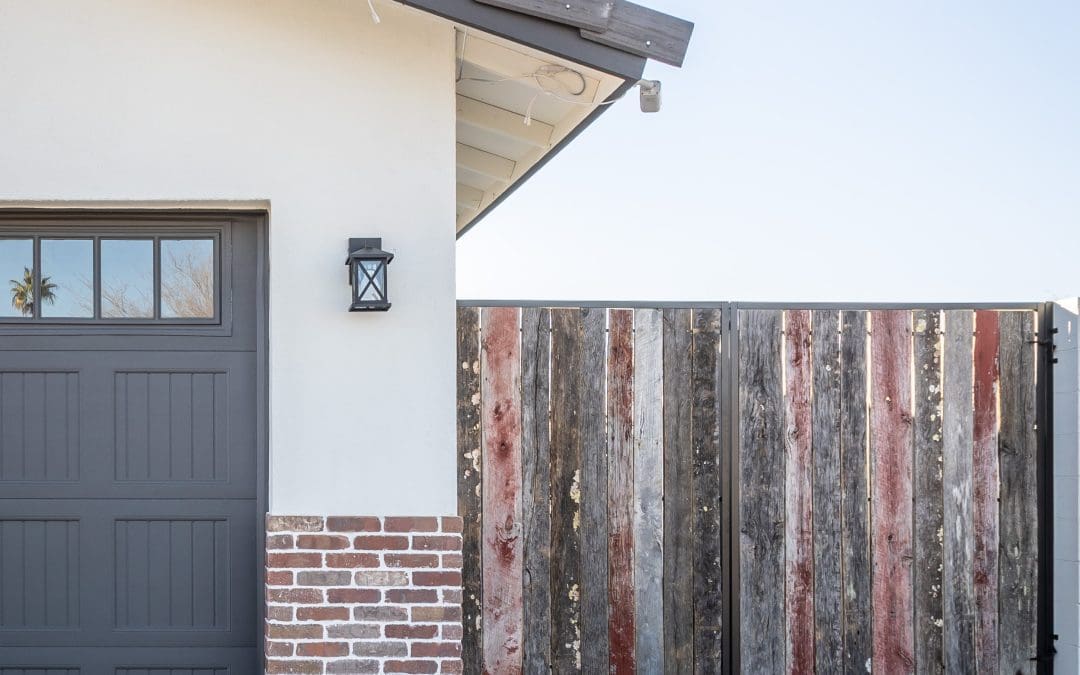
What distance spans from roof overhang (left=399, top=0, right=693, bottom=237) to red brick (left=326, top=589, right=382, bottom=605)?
2005mm

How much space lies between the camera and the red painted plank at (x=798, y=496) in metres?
4.00

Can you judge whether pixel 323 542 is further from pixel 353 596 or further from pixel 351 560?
pixel 353 596

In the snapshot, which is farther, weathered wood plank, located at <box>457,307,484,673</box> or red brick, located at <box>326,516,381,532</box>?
weathered wood plank, located at <box>457,307,484,673</box>

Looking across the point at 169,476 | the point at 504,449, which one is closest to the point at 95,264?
the point at 169,476

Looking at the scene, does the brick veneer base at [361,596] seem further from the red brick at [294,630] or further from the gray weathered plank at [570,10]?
the gray weathered plank at [570,10]

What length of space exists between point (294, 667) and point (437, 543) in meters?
0.68

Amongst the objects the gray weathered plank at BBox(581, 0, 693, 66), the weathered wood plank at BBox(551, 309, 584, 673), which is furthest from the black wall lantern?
the gray weathered plank at BBox(581, 0, 693, 66)

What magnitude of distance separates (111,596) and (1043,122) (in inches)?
343

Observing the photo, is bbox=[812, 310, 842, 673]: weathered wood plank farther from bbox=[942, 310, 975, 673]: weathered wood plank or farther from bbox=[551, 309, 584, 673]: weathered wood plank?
bbox=[551, 309, 584, 673]: weathered wood plank

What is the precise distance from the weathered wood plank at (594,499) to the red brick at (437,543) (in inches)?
23.0

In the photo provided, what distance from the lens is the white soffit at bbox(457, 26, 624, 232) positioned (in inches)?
150

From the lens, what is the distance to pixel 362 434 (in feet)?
11.9

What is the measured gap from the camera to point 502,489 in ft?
12.9

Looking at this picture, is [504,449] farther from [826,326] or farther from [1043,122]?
[1043,122]
